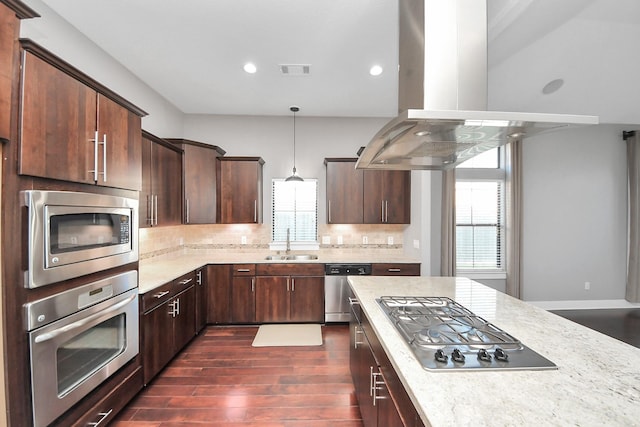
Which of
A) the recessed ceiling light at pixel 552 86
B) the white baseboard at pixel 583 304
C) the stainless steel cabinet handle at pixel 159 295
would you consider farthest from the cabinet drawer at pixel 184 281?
the white baseboard at pixel 583 304

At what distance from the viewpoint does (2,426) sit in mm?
1248

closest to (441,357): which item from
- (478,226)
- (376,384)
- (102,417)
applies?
(376,384)

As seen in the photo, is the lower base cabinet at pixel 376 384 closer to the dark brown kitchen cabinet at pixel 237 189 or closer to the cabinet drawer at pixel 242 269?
the cabinet drawer at pixel 242 269

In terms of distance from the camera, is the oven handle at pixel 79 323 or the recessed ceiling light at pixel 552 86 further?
the recessed ceiling light at pixel 552 86

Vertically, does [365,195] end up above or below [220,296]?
above

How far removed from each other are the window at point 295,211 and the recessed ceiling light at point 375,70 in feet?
6.07

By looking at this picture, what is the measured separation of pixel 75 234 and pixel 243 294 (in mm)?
2328

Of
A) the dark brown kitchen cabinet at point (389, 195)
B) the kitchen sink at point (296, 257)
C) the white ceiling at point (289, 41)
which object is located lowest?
the kitchen sink at point (296, 257)

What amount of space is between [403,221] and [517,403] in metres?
3.30

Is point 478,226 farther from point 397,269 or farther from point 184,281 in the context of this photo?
point 184,281

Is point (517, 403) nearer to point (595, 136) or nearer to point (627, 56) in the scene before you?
point (627, 56)

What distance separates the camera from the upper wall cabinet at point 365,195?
400cm

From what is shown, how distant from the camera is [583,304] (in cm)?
462

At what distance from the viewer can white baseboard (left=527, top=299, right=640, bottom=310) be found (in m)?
4.57
